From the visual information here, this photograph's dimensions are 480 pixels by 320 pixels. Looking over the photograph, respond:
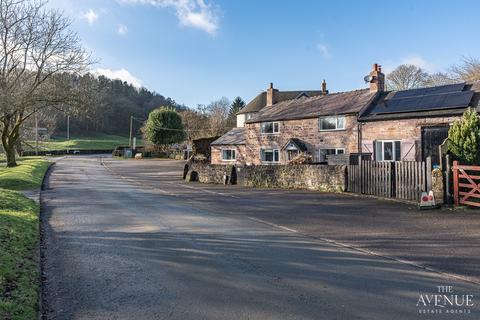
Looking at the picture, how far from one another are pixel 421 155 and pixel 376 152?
→ 3.28 meters

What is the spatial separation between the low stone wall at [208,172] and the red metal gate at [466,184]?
15.3m

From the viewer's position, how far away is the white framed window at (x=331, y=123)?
2941 cm

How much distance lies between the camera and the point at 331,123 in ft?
99.0

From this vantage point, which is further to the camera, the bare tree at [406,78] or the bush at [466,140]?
the bare tree at [406,78]

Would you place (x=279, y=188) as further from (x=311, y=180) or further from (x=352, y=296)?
(x=352, y=296)

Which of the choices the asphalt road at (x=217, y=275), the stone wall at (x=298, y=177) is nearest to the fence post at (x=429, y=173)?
the stone wall at (x=298, y=177)

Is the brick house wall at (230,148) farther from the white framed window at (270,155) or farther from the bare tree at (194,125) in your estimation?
the bare tree at (194,125)

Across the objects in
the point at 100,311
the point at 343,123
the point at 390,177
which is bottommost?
the point at 100,311

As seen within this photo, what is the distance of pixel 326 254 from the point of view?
807 cm

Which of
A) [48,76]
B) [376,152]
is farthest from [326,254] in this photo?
[48,76]

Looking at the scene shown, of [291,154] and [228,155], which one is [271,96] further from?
[291,154]

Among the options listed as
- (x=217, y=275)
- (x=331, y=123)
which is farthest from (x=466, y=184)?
(x=331, y=123)

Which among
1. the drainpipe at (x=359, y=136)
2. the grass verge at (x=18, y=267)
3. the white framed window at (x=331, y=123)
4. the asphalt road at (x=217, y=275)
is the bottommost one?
the asphalt road at (x=217, y=275)

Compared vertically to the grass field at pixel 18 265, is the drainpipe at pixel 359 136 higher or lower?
higher
